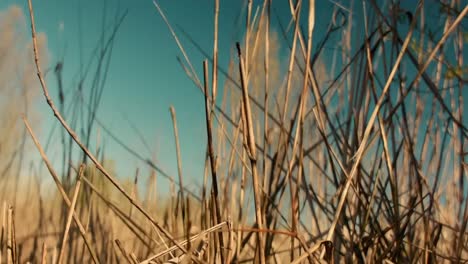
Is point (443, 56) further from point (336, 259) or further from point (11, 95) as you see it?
point (11, 95)

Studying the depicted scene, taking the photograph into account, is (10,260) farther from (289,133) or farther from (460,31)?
(460,31)

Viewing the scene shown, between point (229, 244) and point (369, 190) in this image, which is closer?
point (229, 244)

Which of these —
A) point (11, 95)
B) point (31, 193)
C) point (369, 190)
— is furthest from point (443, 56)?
point (11, 95)

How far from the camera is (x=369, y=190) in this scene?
0.66m

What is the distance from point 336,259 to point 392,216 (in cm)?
9

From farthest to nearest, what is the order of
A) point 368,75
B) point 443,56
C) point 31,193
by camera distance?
point 31,193
point 443,56
point 368,75

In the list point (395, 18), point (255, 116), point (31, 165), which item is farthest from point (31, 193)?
point (395, 18)

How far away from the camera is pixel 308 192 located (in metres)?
0.65

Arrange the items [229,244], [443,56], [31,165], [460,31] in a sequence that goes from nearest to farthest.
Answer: [229,244] < [443,56] < [460,31] < [31,165]

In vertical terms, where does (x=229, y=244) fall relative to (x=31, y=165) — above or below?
below

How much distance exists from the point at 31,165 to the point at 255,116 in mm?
432

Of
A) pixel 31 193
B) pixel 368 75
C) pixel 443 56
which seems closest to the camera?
pixel 368 75

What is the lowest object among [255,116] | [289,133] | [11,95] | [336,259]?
[336,259]

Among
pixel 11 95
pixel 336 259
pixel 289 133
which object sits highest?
pixel 11 95
